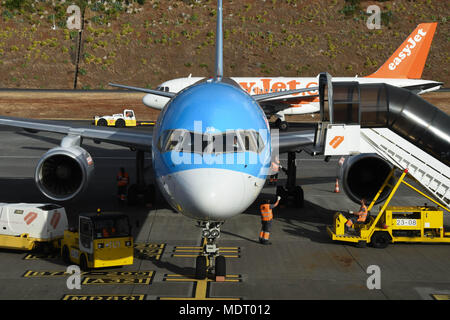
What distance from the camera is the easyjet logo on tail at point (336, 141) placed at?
19580mm

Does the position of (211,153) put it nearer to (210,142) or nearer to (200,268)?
(210,142)

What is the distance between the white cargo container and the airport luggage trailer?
29.7 ft

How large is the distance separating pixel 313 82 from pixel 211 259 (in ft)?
145

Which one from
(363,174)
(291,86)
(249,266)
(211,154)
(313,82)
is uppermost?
(313,82)

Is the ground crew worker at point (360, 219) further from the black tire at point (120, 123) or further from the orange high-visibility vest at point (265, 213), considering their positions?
the black tire at point (120, 123)

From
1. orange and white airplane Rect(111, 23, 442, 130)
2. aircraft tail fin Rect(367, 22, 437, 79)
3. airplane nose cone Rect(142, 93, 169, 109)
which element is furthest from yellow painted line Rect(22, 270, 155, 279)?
aircraft tail fin Rect(367, 22, 437, 79)

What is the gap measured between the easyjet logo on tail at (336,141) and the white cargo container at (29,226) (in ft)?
29.5

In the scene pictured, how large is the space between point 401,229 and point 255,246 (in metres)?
4.96

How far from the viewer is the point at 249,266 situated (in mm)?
17625

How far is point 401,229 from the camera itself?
66.5ft

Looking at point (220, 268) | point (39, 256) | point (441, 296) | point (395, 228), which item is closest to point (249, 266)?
point (220, 268)

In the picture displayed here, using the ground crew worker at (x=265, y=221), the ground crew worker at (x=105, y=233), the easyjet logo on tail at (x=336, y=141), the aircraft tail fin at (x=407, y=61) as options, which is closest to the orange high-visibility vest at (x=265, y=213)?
the ground crew worker at (x=265, y=221)
